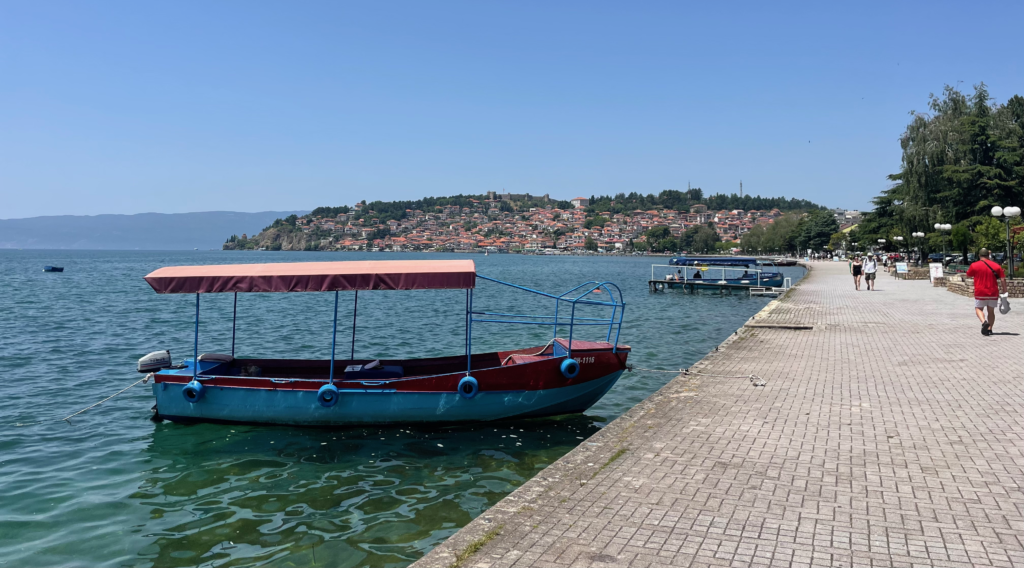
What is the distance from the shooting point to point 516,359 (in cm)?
1062

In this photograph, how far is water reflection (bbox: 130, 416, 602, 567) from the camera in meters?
6.05

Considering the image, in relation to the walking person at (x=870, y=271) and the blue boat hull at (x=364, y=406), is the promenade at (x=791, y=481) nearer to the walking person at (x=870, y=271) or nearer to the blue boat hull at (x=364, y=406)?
the blue boat hull at (x=364, y=406)

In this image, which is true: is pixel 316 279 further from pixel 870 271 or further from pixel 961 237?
pixel 961 237

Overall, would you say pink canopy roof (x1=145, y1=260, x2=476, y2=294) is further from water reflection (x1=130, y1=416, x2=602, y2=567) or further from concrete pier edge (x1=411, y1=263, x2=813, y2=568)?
concrete pier edge (x1=411, y1=263, x2=813, y2=568)

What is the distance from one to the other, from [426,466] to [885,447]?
4983mm

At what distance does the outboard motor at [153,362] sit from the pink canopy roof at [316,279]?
1.41 metres

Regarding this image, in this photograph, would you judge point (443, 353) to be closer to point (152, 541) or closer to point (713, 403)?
point (713, 403)

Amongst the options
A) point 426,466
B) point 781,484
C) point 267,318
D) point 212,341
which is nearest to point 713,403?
point 781,484

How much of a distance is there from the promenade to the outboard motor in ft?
22.5

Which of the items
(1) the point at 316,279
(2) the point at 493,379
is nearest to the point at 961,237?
(2) the point at 493,379

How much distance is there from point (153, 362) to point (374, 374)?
336cm

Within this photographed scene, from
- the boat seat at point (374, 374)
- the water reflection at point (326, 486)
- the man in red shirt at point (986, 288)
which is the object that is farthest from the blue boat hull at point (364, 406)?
the man in red shirt at point (986, 288)

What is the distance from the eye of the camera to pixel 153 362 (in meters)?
10.1

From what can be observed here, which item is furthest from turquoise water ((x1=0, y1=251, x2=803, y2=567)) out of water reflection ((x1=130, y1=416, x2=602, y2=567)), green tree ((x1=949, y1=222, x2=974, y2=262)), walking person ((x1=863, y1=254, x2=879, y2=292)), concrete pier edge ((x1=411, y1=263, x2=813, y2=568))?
green tree ((x1=949, y1=222, x2=974, y2=262))
